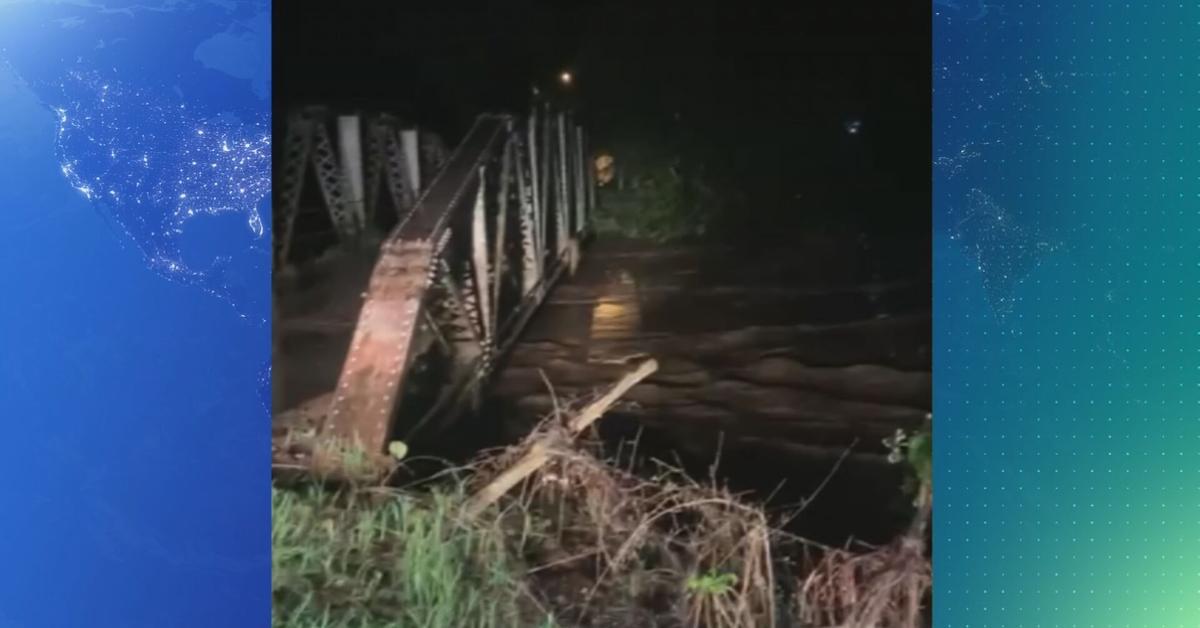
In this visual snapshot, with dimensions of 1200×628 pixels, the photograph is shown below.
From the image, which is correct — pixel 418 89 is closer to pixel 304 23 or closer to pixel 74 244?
pixel 304 23

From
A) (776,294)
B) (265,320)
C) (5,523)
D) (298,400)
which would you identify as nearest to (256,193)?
(265,320)

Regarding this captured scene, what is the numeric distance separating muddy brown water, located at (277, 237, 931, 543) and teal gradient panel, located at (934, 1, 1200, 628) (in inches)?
4.7

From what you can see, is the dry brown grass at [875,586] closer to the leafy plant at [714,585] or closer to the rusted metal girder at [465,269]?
the leafy plant at [714,585]

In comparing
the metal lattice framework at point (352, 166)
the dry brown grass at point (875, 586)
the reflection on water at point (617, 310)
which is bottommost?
the dry brown grass at point (875, 586)

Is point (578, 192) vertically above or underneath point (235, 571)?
above

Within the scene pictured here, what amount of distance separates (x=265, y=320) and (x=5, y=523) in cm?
62

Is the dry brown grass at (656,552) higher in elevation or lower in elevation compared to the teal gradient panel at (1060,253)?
lower

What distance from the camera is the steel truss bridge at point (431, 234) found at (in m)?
2.03

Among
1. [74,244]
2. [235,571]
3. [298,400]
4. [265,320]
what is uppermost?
[74,244]

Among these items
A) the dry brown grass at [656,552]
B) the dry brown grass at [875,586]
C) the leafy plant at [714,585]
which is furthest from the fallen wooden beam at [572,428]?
the dry brown grass at [875,586]

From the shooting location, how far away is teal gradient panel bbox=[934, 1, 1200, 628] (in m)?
2.02

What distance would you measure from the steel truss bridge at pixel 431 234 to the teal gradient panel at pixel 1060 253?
766 mm

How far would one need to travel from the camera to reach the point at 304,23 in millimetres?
2029

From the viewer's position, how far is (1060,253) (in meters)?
2.03
